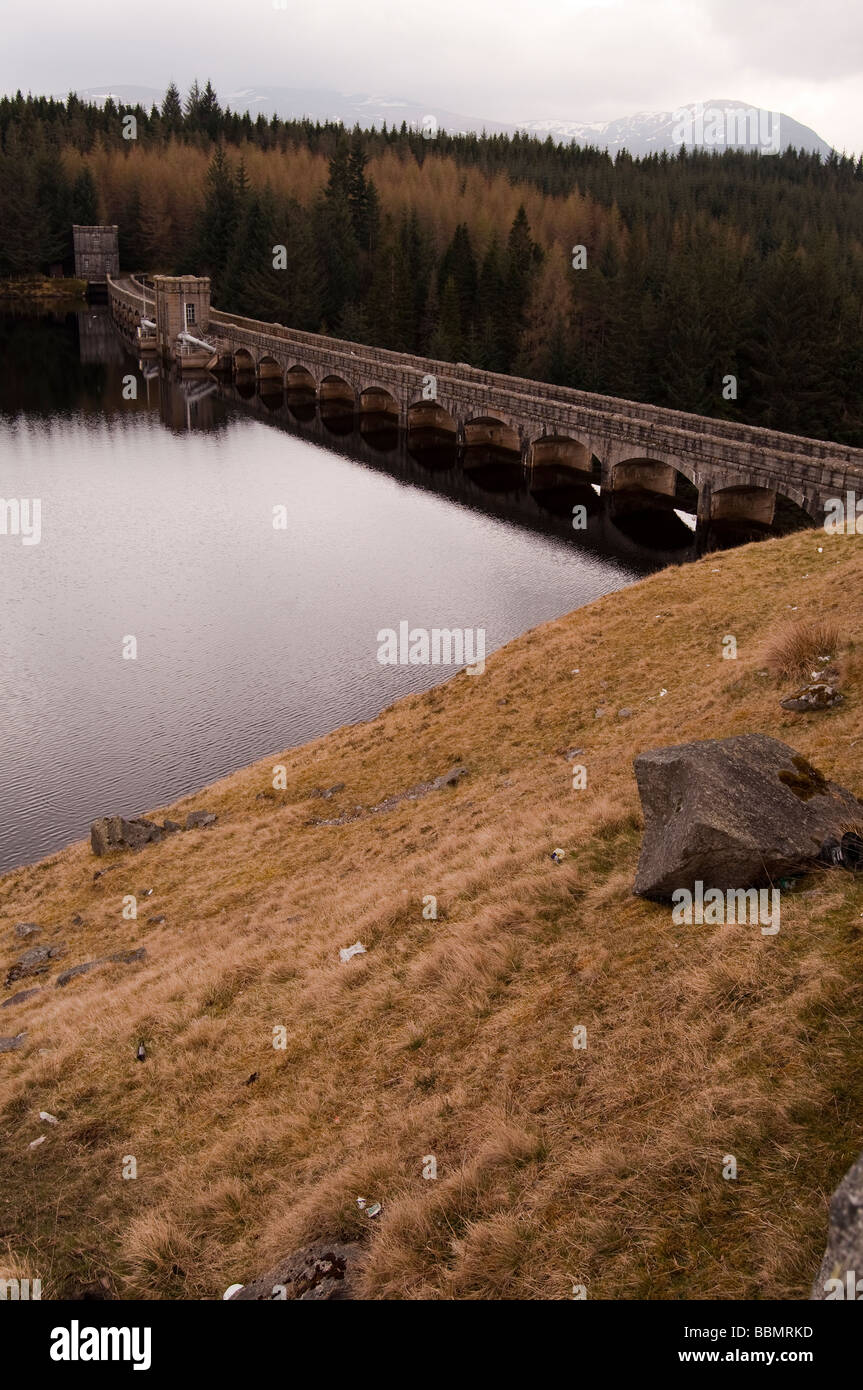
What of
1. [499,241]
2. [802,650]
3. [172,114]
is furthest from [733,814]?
[172,114]

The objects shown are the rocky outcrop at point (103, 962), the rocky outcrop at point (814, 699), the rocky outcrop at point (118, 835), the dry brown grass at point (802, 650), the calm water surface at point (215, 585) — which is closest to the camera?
the rocky outcrop at point (814, 699)

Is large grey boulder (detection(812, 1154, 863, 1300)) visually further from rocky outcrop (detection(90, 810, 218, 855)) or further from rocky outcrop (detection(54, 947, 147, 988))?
rocky outcrop (detection(90, 810, 218, 855))

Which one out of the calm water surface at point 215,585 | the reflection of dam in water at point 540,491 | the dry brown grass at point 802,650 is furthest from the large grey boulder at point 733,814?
the reflection of dam in water at point 540,491

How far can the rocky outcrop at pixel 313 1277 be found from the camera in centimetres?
813

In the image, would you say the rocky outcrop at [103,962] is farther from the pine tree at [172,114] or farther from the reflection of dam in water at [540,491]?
the pine tree at [172,114]

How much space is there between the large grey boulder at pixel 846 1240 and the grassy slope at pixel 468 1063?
3.36 feet

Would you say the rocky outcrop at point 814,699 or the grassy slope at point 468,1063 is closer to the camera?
the grassy slope at point 468,1063

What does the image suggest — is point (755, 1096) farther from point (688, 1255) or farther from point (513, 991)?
point (513, 991)

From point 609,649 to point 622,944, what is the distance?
48.6 ft

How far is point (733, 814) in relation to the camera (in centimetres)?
1040

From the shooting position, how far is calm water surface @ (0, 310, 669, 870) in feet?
97.1

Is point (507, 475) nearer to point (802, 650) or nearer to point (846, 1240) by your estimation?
point (802, 650)

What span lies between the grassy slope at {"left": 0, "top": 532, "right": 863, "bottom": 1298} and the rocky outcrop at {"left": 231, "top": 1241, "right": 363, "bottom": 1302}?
225 millimetres

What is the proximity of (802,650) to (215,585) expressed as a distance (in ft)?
94.5
